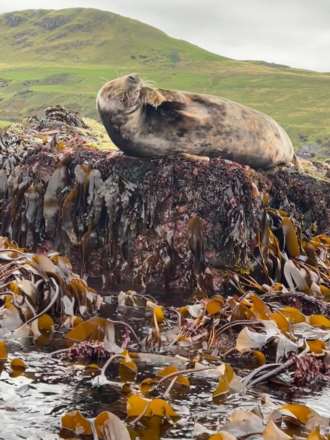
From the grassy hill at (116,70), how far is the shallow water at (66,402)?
58.6m

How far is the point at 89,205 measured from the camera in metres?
7.68

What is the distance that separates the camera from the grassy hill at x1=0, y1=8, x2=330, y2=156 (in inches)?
3332

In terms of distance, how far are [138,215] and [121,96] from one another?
1415 millimetres

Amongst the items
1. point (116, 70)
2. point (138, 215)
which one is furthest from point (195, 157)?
point (116, 70)

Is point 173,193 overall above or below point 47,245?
above

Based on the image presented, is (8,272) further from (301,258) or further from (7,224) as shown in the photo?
(301,258)

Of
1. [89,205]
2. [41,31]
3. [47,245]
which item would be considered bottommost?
[47,245]

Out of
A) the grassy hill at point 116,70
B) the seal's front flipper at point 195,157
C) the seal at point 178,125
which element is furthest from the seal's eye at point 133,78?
the grassy hill at point 116,70

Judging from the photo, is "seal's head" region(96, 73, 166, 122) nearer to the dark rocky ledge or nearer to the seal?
the seal

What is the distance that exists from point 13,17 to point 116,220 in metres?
174

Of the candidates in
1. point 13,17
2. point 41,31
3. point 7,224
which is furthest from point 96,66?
point 7,224

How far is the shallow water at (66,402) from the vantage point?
3291mm

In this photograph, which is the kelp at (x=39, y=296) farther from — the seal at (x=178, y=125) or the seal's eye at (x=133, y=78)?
the seal's eye at (x=133, y=78)

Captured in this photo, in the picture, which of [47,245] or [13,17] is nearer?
[47,245]
